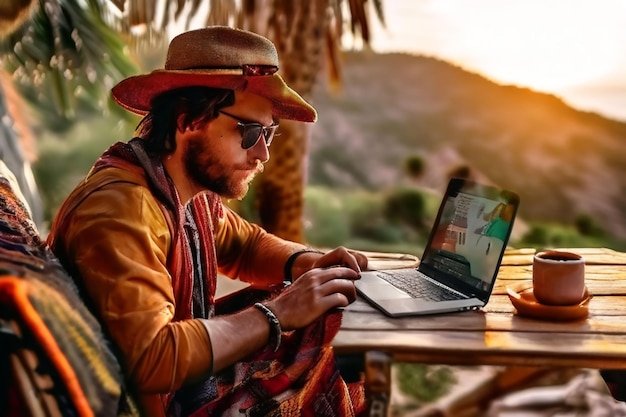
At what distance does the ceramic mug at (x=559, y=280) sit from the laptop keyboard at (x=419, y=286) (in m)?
0.22

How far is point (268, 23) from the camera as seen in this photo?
4832 millimetres

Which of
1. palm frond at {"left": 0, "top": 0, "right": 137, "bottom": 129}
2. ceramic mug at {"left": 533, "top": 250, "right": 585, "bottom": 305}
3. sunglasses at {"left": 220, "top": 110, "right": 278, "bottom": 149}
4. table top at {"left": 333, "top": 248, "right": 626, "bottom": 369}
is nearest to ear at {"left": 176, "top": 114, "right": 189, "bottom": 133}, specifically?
sunglasses at {"left": 220, "top": 110, "right": 278, "bottom": 149}

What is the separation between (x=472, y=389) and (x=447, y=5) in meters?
6.58

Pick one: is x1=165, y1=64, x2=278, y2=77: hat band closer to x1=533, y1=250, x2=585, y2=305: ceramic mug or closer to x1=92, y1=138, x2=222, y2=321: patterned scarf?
x1=92, y1=138, x2=222, y2=321: patterned scarf

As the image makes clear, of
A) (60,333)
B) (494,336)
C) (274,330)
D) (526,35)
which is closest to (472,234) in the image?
(494,336)

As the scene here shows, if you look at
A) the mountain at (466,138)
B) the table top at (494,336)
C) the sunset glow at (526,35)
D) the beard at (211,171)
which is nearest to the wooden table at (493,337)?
the table top at (494,336)

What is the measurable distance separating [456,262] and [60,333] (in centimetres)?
113

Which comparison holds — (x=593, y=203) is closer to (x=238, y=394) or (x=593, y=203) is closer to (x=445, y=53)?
(x=445, y=53)

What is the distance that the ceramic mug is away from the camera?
65.4 inches

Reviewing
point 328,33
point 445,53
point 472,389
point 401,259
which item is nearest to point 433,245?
point 401,259

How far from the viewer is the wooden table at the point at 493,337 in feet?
4.86

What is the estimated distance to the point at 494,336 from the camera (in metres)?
1.58

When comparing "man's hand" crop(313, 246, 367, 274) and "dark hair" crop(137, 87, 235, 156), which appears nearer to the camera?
"dark hair" crop(137, 87, 235, 156)

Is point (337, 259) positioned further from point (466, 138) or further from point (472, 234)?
point (466, 138)
